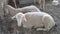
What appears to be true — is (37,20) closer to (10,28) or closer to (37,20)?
(37,20)

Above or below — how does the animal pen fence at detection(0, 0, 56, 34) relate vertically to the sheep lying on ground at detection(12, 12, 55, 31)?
below

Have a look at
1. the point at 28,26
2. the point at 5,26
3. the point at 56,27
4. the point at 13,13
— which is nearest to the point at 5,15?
the point at 13,13

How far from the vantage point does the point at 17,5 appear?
8.24 feet

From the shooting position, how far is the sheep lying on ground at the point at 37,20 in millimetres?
1659

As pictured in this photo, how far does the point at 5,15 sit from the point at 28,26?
0.46 metres

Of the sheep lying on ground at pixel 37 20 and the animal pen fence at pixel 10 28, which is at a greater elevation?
the sheep lying on ground at pixel 37 20

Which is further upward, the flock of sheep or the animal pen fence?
the flock of sheep

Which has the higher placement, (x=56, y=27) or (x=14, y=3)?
(x=14, y=3)

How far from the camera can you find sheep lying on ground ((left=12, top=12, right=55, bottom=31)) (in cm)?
166

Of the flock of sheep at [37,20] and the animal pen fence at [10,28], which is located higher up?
the flock of sheep at [37,20]

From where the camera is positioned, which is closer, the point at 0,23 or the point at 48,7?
the point at 0,23

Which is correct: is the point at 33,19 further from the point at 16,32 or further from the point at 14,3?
the point at 14,3

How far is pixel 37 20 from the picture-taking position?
1696 millimetres

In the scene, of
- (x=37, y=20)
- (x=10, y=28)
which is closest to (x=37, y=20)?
(x=37, y=20)
